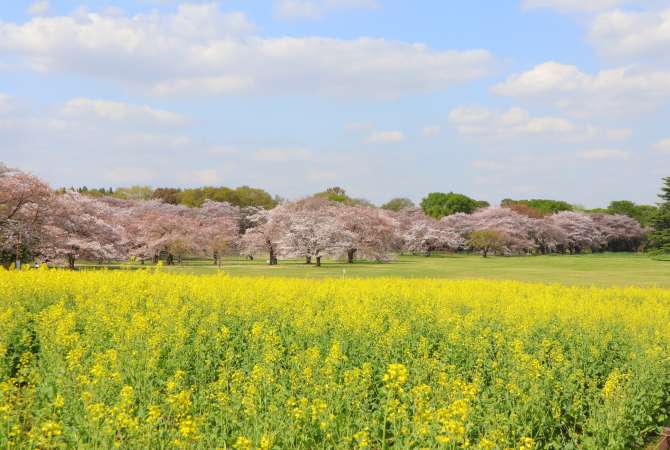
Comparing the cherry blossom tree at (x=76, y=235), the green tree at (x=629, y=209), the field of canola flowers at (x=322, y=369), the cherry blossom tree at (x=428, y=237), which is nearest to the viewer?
the field of canola flowers at (x=322, y=369)

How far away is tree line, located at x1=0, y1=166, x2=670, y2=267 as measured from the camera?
1446 inches

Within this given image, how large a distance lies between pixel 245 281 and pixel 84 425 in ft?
36.9

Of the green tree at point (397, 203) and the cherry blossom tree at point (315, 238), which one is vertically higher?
the green tree at point (397, 203)

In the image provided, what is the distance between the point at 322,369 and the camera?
23.7 feet

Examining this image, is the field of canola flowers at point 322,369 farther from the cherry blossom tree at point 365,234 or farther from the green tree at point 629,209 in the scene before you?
the green tree at point 629,209

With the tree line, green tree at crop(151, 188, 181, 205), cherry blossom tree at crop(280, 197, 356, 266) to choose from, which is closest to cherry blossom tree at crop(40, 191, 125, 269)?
the tree line

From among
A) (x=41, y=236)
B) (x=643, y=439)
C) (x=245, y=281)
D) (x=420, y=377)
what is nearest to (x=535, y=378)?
(x=420, y=377)

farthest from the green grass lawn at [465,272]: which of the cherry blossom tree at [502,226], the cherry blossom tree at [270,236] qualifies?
the cherry blossom tree at [502,226]

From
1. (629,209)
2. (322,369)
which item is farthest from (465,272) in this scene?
(629,209)

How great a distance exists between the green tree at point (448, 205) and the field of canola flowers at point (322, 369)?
88786mm

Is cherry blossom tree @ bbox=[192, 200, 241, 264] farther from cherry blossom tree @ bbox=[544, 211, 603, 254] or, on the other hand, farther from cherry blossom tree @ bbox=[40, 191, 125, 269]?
cherry blossom tree @ bbox=[544, 211, 603, 254]

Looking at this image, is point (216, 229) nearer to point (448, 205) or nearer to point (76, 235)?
point (76, 235)

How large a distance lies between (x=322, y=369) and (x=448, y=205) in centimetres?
10084

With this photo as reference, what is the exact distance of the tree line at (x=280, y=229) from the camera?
36.7 metres
